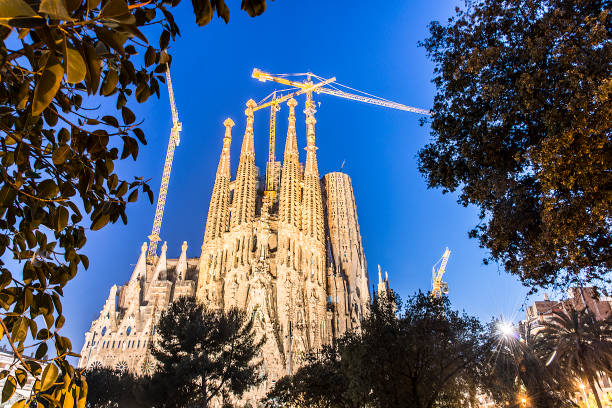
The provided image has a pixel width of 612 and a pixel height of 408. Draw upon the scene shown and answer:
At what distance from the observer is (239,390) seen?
1844 cm

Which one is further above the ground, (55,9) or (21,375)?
(55,9)

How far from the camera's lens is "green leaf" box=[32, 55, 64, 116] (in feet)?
5.05

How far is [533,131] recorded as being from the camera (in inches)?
364

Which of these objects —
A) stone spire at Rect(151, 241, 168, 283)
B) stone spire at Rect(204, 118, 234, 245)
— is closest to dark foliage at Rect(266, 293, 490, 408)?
stone spire at Rect(204, 118, 234, 245)

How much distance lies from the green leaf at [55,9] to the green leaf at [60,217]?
115cm

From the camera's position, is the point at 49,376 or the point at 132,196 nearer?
the point at 49,376

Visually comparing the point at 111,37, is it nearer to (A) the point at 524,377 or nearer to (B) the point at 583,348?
(A) the point at 524,377

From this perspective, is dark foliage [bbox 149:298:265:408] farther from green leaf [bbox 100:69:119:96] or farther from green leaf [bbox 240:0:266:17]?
green leaf [bbox 240:0:266:17]

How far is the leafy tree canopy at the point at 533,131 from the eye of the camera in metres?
7.19

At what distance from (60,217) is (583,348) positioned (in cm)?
2560

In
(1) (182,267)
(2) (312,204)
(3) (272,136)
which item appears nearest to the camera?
(1) (182,267)

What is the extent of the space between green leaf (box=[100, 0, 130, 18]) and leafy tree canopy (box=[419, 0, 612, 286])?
7.74m

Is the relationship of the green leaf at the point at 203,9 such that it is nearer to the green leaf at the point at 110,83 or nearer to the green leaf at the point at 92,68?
the green leaf at the point at 110,83

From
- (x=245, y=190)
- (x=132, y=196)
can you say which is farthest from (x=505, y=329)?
(x=245, y=190)
